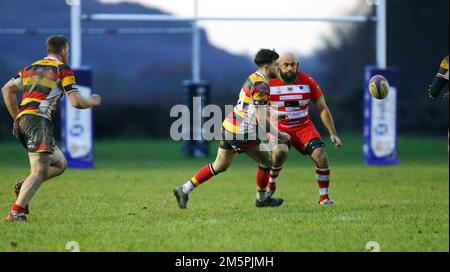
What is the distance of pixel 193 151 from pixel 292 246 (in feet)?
60.6

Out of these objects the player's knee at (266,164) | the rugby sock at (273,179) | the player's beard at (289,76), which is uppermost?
the player's beard at (289,76)

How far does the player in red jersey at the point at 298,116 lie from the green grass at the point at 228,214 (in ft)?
1.51

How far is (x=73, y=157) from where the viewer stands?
21.0 meters

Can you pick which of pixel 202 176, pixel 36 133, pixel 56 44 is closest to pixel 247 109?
pixel 202 176

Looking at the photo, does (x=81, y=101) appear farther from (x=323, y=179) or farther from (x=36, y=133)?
(x=323, y=179)

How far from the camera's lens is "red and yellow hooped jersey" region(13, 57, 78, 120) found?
33.1 ft

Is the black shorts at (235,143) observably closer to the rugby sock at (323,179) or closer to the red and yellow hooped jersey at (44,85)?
the rugby sock at (323,179)

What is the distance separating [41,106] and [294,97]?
12.1ft

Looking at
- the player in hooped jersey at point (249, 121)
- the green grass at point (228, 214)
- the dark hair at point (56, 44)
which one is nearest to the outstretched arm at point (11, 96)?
the dark hair at point (56, 44)

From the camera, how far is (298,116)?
12555mm

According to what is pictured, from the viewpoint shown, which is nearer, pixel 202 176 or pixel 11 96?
pixel 11 96

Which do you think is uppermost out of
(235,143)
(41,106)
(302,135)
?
(41,106)

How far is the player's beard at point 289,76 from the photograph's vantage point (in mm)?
12372
